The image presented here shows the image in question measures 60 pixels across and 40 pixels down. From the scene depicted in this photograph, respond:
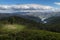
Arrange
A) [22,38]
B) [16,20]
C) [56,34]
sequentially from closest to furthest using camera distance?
[22,38]
[56,34]
[16,20]

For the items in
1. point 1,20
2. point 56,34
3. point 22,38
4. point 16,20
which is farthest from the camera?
point 16,20

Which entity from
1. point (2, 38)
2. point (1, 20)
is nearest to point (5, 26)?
point (1, 20)

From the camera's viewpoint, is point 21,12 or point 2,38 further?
point 21,12

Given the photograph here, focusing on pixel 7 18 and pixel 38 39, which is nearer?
pixel 38 39

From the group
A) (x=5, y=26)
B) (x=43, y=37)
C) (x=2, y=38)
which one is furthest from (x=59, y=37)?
(x=5, y=26)

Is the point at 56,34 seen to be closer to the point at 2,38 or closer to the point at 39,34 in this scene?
the point at 39,34

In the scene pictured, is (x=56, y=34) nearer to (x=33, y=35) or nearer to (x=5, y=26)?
(x=33, y=35)

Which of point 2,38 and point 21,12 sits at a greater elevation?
point 21,12

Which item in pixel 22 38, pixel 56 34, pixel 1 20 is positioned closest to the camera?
pixel 22 38

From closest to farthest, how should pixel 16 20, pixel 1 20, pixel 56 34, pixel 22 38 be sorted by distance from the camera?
pixel 22 38
pixel 56 34
pixel 1 20
pixel 16 20
